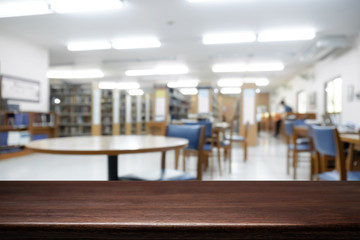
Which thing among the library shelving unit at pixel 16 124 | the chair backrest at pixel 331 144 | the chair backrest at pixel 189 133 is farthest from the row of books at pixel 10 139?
the chair backrest at pixel 331 144

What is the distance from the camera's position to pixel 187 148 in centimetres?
158

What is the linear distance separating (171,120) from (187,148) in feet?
11.2

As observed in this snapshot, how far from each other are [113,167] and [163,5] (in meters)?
2.56

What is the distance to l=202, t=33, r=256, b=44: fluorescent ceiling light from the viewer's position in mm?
4203

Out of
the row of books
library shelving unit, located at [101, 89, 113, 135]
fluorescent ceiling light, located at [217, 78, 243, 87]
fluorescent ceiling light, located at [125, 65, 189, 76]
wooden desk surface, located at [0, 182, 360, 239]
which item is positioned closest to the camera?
wooden desk surface, located at [0, 182, 360, 239]

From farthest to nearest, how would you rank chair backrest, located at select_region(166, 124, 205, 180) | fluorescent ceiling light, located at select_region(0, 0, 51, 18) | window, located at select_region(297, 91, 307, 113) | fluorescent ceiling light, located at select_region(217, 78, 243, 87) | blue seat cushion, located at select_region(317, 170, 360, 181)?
1. fluorescent ceiling light, located at select_region(217, 78, 243, 87)
2. window, located at select_region(297, 91, 307, 113)
3. chair backrest, located at select_region(166, 124, 205, 180)
4. blue seat cushion, located at select_region(317, 170, 360, 181)
5. fluorescent ceiling light, located at select_region(0, 0, 51, 18)

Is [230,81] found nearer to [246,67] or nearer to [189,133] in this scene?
[246,67]

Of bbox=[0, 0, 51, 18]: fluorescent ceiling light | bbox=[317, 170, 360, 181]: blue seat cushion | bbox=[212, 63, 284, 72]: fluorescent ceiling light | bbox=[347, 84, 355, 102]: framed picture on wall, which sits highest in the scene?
bbox=[212, 63, 284, 72]: fluorescent ceiling light

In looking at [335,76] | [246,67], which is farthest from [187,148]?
[246,67]

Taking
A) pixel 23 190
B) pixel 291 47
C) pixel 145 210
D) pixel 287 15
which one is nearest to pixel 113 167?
pixel 23 190

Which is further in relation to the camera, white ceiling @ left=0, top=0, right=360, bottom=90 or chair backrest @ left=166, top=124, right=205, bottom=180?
white ceiling @ left=0, top=0, right=360, bottom=90

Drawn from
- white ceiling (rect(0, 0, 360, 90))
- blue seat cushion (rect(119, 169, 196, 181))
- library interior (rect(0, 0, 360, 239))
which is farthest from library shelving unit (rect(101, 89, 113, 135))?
blue seat cushion (rect(119, 169, 196, 181))

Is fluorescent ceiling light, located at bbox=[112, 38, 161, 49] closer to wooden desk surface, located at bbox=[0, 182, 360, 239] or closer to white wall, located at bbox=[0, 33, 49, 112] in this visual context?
white wall, located at bbox=[0, 33, 49, 112]

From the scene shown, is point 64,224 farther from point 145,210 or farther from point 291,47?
point 291,47
